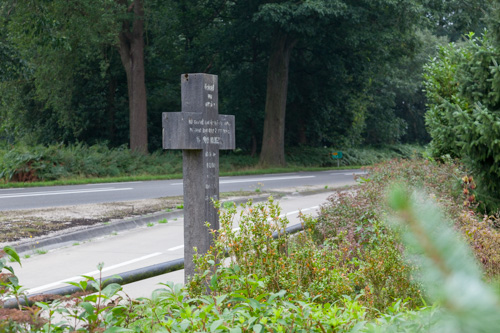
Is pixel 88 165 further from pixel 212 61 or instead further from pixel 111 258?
pixel 111 258

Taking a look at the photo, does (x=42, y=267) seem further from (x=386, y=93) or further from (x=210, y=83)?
(x=386, y=93)

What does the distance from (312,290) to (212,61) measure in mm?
28635

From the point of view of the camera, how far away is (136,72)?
27.4 metres

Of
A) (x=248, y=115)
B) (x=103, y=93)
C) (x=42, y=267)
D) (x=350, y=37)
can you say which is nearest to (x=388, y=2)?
(x=350, y=37)

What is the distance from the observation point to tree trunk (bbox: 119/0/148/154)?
2708 cm

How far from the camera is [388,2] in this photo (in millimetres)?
25359

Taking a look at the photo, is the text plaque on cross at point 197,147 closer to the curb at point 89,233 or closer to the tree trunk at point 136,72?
the curb at point 89,233

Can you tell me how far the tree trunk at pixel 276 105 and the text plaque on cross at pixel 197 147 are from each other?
76.7 feet

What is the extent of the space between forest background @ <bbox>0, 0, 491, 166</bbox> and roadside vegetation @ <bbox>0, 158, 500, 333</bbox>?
18.9 meters

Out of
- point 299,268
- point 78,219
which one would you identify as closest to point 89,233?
point 78,219

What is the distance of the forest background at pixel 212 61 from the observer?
24438 millimetres

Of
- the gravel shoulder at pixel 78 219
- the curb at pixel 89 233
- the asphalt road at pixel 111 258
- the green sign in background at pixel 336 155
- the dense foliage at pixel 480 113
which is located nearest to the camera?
the asphalt road at pixel 111 258

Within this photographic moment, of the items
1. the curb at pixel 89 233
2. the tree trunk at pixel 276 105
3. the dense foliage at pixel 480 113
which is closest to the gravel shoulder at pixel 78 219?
the curb at pixel 89 233

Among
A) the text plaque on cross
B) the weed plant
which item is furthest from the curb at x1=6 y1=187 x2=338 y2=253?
the weed plant
